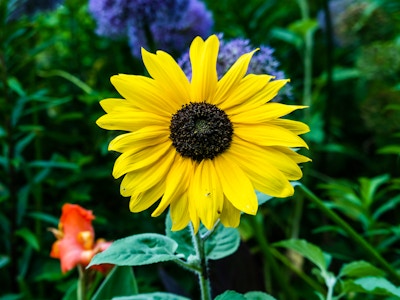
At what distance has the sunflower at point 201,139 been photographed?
1.54 ft

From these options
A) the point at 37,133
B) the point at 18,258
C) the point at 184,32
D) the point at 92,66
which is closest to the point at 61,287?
the point at 18,258

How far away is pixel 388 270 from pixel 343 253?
0.34 m

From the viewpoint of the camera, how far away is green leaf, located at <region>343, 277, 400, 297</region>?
533mm

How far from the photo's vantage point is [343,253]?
3.33ft

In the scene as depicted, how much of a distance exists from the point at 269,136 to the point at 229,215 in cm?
8

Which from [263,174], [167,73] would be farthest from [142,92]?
[263,174]

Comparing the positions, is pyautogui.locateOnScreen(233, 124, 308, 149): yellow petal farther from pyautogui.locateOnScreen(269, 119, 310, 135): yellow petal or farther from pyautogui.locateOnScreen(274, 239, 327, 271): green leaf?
pyautogui.locateOnScreen(274, 239, 327, 271): green leaf

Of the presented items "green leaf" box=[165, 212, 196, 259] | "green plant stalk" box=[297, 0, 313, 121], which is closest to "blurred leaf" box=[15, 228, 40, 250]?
"green leaf" box=[165, 212, 196, 259]

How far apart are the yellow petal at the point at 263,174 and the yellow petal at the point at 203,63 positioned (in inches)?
2.7

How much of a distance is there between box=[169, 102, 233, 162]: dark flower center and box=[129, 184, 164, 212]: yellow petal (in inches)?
1.8

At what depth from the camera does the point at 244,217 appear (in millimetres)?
959

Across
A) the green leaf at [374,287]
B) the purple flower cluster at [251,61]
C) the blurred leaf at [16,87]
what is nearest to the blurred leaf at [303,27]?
the purple flower cluster at [251,61]

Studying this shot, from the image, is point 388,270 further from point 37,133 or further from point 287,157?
point 37,133

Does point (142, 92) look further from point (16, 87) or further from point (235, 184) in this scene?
point (16, 87)
